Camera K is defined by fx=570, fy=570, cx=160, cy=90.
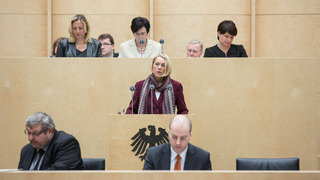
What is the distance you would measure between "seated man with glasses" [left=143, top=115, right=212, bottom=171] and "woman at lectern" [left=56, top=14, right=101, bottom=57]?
5.20ft

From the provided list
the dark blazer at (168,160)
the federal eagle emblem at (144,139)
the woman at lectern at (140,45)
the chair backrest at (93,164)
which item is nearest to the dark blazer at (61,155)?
the chair backrest at (93,164)

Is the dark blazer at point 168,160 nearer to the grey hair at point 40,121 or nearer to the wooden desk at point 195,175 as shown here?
the grey hair at point 40,121

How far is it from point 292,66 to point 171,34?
6.75 feet

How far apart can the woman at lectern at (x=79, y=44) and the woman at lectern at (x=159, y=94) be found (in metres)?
0.70

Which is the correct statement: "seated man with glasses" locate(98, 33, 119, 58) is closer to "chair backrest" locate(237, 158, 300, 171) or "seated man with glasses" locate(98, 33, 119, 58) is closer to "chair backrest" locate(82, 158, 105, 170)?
"chair backrest" locate(82, 158, 105, 170)

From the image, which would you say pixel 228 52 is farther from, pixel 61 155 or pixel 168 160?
pixel 61 155

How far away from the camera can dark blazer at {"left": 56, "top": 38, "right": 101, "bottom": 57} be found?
13.7 ft

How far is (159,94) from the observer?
3.64 metres

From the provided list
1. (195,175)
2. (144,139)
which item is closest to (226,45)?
(144,139)

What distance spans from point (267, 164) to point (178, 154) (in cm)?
62

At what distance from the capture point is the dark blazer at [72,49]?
4180 mm

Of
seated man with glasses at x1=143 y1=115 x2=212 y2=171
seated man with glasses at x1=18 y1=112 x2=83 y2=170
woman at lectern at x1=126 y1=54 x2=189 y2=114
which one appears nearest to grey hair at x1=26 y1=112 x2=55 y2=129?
seated man with glasses at x1=18 y1=112 x2=83 y2=170

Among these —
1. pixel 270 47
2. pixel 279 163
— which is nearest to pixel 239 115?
pixel 279 163

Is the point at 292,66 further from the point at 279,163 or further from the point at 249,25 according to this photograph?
the point at 249,25
